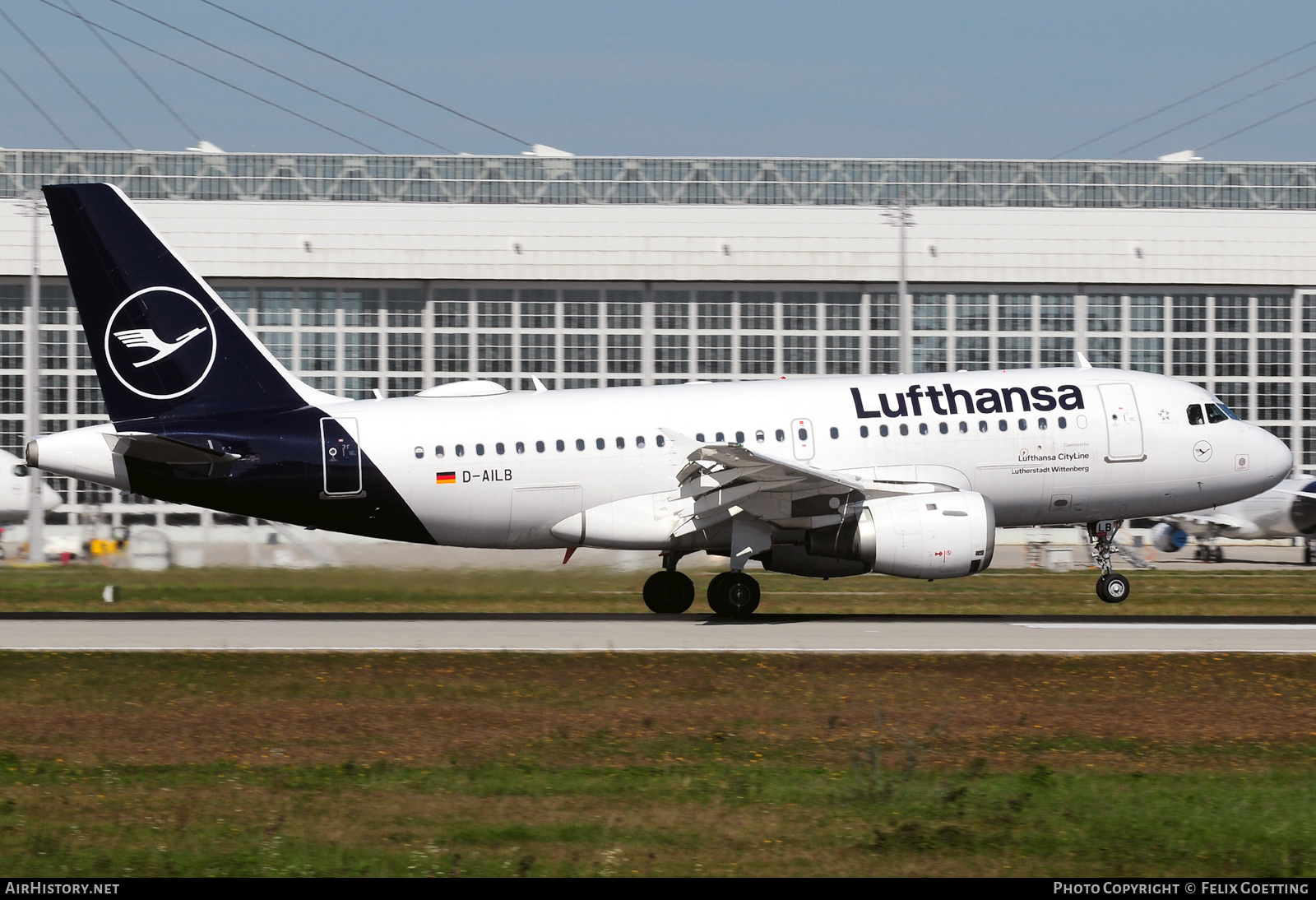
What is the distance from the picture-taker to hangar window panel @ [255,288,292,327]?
6262 centimetres

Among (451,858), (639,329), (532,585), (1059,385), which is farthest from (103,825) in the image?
(639,329)

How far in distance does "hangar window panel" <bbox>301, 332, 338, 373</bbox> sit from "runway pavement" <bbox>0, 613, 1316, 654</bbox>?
32985 mm

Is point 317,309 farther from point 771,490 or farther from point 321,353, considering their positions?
point 771,490

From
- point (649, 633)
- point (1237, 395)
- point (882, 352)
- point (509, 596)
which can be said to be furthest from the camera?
point (1237, 395)

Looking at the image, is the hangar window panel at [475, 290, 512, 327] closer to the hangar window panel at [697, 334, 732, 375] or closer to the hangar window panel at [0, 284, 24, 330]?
the hangar window panel at [697, 334, 732, 375]

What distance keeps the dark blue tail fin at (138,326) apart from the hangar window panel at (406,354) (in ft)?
112

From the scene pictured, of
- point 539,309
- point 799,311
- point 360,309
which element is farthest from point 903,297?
point 360,309

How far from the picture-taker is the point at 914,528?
26.7 m

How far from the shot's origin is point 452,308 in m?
62.9

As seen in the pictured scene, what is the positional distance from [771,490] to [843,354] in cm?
3665

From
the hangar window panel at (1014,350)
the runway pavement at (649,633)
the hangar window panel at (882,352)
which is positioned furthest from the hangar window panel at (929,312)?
the runway pavement at (649,633)

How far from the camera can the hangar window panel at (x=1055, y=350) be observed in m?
63.6

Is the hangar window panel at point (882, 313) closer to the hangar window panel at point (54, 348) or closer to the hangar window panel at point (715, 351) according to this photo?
the hangar window panel at point (715, 351)

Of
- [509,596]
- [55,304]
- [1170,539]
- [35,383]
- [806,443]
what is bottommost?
[1170,539]
